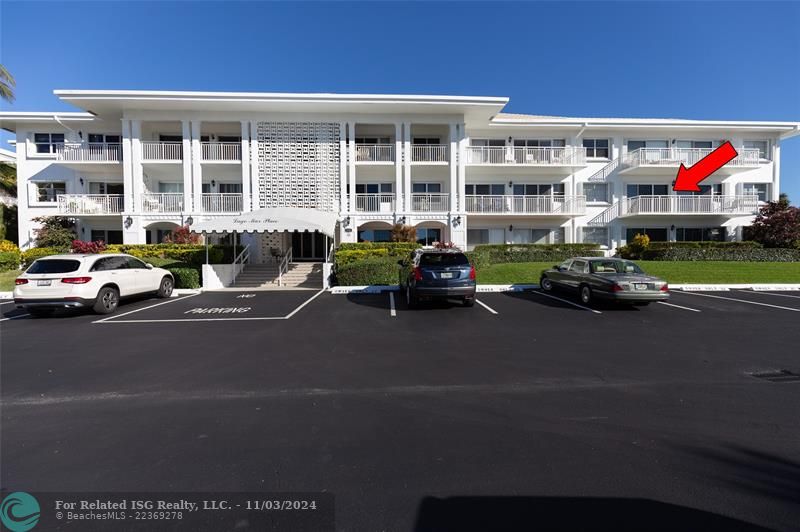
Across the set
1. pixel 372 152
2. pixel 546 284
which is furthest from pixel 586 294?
pixel 372 152

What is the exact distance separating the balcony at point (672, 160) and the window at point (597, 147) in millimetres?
1346

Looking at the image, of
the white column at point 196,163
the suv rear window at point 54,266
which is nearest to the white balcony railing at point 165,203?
the white column at point 196,163

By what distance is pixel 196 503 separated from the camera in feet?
8.23

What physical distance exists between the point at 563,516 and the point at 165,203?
24.2 meters

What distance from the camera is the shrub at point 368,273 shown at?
13.8 m

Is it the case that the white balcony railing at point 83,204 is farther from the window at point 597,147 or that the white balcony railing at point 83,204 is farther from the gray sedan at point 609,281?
the window at point 597,147

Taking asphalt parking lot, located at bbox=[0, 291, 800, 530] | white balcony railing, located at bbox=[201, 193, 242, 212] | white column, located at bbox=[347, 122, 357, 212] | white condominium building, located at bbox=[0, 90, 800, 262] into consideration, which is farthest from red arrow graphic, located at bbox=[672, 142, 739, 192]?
white balcony railing, located at bbox=[201, 193, 242, 212]

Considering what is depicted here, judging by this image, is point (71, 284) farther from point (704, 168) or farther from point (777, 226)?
point (777, 226)

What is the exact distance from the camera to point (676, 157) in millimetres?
23562

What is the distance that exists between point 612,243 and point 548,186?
5992 mm

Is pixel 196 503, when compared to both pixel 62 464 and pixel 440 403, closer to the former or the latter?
pixel 62 464

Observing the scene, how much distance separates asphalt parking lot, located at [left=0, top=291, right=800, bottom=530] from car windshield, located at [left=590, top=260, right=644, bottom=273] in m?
3.09

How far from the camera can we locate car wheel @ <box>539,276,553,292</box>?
12.5m

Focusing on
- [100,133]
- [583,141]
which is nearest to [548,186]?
[583,141]
